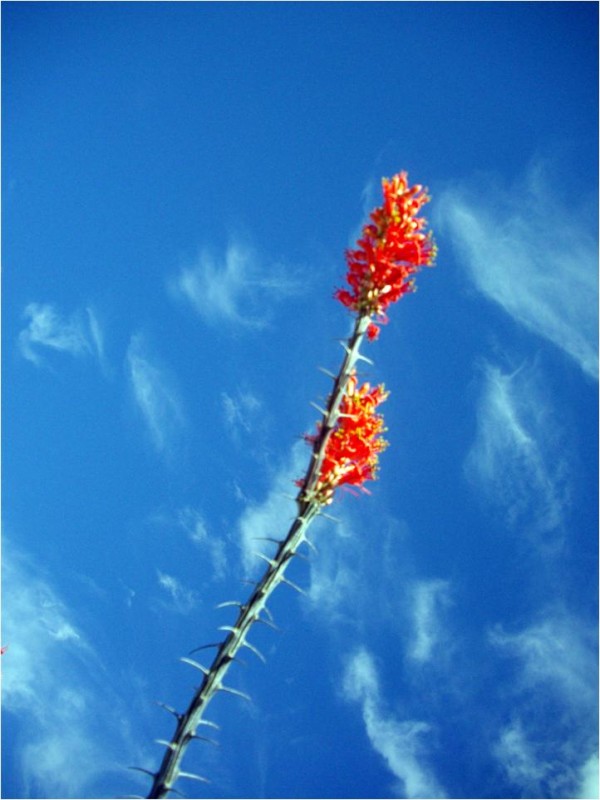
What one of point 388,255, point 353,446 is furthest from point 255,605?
point 388,255

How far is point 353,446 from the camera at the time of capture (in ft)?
26.2

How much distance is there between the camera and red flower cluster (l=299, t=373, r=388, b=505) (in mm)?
7832

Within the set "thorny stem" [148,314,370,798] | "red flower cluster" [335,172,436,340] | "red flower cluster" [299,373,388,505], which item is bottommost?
"thorny stem" [148,314,370,798]

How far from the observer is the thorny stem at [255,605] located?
696 cm

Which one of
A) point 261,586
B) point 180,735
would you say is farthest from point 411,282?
point 180,735

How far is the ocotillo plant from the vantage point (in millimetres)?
7207

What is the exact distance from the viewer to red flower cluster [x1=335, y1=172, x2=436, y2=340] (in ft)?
26.0

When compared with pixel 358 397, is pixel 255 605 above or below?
below

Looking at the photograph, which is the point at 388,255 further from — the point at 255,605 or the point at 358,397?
the point at 255,605

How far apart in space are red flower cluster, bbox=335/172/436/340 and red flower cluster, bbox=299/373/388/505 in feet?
3.64

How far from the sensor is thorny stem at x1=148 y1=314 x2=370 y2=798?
6.96 m

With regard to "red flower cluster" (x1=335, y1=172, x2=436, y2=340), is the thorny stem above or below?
below

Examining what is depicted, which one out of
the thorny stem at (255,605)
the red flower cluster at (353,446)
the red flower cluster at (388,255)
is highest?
the red flower cluster at (388,255)

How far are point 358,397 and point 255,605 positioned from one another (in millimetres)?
3296
